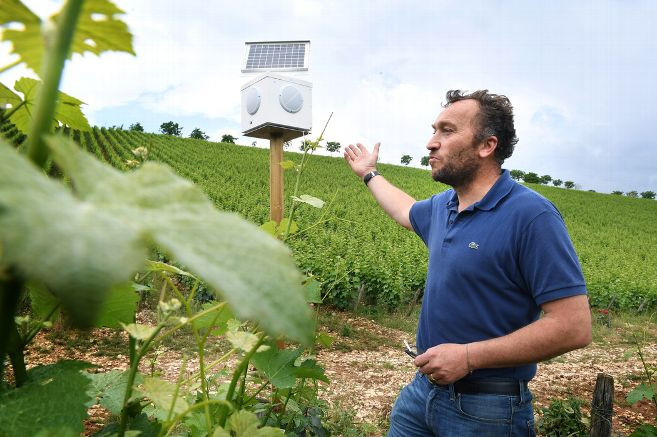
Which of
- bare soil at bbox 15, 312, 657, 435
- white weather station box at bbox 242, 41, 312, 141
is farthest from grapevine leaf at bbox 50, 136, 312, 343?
bare soil at bbox 15, 312, 657, 435

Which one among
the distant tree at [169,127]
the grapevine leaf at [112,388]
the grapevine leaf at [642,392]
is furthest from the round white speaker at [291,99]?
the distant tree at [169,127]

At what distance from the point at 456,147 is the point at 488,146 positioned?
15cm

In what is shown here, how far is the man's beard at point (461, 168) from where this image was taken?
7.29 feet

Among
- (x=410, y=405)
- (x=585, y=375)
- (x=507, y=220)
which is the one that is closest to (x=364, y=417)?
(x=410, y=405)

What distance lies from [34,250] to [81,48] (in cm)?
25

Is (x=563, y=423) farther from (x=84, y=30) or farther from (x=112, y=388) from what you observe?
(x=84, y=30)

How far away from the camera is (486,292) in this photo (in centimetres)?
193

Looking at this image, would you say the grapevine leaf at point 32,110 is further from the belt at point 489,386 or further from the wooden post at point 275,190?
the wooden post at point 275,190

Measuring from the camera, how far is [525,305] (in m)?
1.94

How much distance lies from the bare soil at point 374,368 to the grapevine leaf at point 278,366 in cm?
Result: 256

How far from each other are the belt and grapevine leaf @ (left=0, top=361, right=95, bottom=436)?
5.39 feet

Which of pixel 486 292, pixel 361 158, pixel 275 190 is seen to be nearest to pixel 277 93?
pixel 275 190

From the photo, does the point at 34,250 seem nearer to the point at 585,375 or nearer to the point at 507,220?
A: the point at 507,220

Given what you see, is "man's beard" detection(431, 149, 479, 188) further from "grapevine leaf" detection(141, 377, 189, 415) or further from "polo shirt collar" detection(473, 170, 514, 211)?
"grapevine leaf" detection(141, 377, 189, 415)
